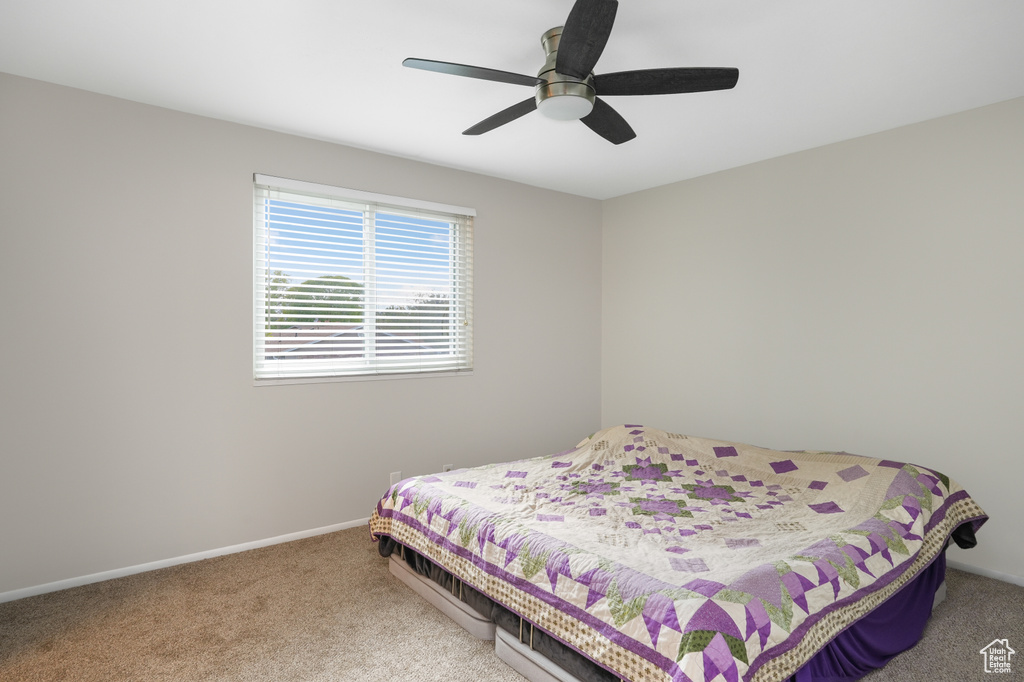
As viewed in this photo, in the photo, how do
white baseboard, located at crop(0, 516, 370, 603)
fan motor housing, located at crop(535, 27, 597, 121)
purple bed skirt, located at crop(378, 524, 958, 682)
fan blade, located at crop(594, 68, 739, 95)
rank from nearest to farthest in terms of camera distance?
1. purple bed skirt, located at crop(378, 524, 958, 682)
2. fan blade, located at crop(594, 68, 739, 95)
3. fan motor housing, located at crop(535, 27, 597, 121)
4. white baseboard, located at crop(0, 516, 370, 603)

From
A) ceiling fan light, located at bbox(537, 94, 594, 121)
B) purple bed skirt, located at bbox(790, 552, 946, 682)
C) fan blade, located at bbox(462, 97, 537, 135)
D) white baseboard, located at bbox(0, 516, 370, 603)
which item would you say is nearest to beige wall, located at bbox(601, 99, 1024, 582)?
purple bed skirt, located at bbox(790, 552, 946, 682)

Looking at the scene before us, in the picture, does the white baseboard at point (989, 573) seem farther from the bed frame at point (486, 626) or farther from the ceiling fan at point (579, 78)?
the ceiling fan at point (579, 78)

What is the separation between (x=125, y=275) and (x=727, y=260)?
3.89 meters

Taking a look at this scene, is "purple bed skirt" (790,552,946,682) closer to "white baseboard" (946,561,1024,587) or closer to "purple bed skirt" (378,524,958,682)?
"purple bed skirt" (378,524,958,682)

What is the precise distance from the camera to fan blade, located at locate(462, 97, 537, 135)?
224cm

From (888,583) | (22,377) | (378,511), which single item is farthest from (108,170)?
(888,583)

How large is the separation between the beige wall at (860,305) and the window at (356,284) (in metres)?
1.70

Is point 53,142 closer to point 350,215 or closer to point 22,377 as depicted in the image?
point 22,377

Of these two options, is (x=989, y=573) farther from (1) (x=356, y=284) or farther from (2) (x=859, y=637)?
(1) (x=356, y=284)

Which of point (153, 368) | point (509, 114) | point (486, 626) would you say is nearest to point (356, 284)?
point (153, 368)

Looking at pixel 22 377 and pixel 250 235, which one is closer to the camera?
pixel 22 377

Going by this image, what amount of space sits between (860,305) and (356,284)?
3.25 metres

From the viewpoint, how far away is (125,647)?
2213 mm

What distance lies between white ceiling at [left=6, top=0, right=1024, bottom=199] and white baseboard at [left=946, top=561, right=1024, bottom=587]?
252 centimetres
